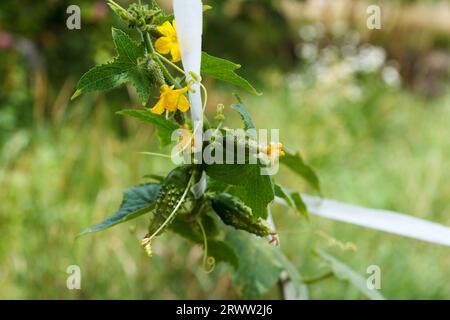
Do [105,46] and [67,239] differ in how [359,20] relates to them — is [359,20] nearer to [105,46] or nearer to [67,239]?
[105,46]

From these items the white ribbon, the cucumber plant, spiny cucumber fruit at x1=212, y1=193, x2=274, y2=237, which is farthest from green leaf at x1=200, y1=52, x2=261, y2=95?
the white ribbon

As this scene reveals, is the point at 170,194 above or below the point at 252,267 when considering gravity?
above

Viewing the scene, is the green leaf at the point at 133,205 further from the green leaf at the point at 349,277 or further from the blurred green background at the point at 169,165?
the green leaf at the point at 349,277

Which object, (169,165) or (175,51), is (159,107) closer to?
(175,51)

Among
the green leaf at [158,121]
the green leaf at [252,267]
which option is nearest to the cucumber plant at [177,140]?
the green leaf at [158,121]

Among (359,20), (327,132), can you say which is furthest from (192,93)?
(359,20)

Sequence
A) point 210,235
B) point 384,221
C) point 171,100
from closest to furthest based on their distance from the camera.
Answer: point 171,100
point 210,235
point 384,221

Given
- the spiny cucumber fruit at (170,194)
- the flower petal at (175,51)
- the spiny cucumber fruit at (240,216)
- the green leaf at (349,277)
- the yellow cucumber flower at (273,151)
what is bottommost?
the green leaf at (349,277)

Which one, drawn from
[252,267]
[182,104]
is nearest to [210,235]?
[252,267]
